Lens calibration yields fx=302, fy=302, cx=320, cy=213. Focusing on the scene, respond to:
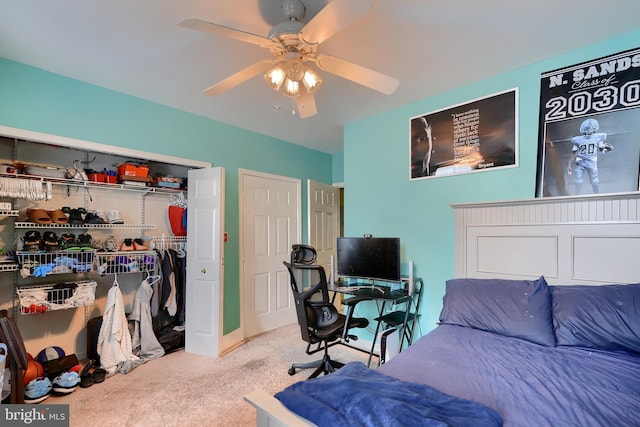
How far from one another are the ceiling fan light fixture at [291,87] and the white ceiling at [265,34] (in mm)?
361

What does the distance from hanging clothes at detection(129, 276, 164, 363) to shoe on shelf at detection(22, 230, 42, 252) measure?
3.04 feet

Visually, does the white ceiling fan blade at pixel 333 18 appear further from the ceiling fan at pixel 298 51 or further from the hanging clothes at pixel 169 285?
the hanging clothes at pixel 169 285

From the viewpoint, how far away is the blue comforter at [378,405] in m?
0.95

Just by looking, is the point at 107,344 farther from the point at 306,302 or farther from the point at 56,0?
the point at 56,0

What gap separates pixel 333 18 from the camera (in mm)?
1332

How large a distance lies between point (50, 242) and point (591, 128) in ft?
14.0

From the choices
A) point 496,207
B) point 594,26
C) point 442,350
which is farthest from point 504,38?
point 442,350

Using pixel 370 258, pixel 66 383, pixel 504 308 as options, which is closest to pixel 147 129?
pixel 66 383

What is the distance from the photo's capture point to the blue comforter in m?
0.95

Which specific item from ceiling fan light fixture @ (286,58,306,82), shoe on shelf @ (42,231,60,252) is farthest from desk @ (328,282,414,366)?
shoe on shelf @ (42,231,60,252)

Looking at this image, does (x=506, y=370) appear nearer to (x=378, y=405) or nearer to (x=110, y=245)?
(x=378, y=405)

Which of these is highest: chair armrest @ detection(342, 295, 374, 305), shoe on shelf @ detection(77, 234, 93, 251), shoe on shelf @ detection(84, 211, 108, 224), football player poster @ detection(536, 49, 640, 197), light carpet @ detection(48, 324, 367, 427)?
football player poster @ detection(536, 49, 640, 197)

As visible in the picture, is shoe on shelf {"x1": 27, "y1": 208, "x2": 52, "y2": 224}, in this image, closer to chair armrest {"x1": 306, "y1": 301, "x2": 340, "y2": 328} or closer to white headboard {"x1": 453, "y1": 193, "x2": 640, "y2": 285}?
chair armrest {"x1": 306, "y1": 301, "x2": 340, "y2": 328}

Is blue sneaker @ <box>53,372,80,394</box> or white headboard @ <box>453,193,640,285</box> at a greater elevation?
white headboard @ <box>453,193,640,285</box>
